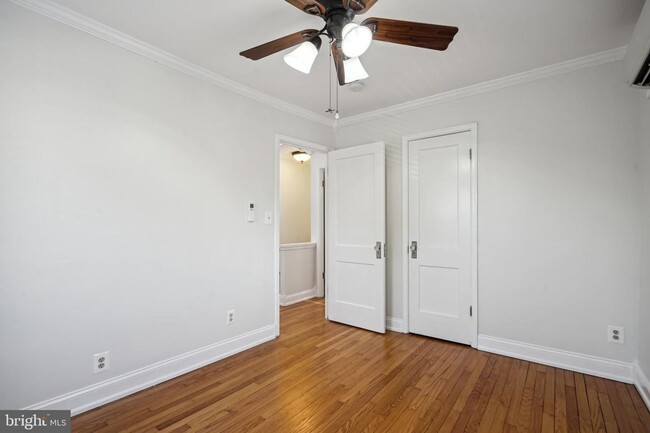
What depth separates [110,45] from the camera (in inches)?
89.7

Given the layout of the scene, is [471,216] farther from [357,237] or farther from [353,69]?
[353,69]

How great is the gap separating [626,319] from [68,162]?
4182 mm

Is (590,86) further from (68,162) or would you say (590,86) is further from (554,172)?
(68,162)

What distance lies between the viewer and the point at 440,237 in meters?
3.37

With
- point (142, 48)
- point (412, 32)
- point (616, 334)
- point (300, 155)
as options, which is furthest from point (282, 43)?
point (300, 155)

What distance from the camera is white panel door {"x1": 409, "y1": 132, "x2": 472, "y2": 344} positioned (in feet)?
10.5

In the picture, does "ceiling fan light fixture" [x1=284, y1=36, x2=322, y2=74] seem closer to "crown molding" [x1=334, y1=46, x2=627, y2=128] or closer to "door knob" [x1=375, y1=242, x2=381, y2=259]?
"crown molding" [x1=334, y1=46, x2=627, y2=128]

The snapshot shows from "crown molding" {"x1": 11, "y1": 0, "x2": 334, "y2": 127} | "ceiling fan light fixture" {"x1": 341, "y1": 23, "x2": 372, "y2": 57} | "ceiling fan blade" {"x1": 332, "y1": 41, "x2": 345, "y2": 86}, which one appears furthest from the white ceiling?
"ceiling fan light fixture" {"x1": 341, "y1": 23, "x2": 372, "y2": 57}

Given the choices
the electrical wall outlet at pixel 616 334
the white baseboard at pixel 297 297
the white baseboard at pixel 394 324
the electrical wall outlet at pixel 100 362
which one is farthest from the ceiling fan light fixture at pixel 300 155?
the electrical wall outlet at pixel 616 334

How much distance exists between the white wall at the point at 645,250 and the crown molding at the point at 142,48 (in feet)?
10.00

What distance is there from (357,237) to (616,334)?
241 cm

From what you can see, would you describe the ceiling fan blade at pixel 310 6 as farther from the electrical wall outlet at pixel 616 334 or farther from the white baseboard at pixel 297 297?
the white baseboard at pixel 297 297

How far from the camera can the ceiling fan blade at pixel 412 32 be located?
1.58 metres

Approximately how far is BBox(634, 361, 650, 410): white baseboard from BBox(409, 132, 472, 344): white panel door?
3.90ft
